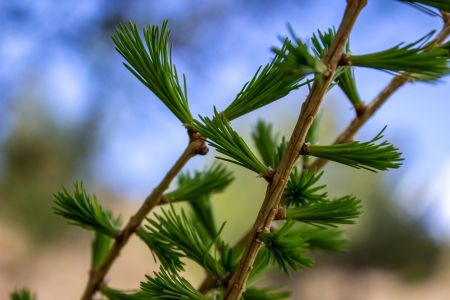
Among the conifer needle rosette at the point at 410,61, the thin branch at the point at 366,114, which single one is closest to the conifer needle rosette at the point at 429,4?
the conifer needle rosette at the point at 410,61

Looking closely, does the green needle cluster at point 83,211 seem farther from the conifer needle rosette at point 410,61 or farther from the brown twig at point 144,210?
the conifer needle rosette at point 410,61

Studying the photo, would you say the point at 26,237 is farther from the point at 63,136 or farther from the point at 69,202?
the point at 69,202

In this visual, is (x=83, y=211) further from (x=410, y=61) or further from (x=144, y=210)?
(x=410, y=61)

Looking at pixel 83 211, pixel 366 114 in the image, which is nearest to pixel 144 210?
pixel 83 211

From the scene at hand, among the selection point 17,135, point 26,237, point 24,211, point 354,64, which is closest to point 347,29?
point 354,64

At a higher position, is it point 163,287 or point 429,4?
point 429,4

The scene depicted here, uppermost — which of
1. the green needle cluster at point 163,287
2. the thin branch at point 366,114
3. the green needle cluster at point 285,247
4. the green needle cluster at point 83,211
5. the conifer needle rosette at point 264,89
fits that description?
the thin branch at point 366,114
